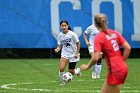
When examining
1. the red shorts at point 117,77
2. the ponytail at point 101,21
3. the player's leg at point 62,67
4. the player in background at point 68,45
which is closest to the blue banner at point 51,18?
the player in background at point 68,45

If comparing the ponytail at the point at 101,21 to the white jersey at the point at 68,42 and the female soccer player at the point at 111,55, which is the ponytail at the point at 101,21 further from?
the white jersey at the point at 68,42

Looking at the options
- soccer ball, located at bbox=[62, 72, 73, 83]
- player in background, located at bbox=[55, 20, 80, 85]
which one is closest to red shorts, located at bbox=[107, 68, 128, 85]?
soccer ball, located at bbox=[62, 72, 73, 83]

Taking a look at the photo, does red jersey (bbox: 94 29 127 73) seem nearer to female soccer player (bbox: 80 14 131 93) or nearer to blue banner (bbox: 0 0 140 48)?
female soccer player (bbox: 80 14 131 93)

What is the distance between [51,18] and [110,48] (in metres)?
22.0

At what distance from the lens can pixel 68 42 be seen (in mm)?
16266

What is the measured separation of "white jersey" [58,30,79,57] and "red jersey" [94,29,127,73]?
290 inches

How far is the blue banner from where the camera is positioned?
99.7ft

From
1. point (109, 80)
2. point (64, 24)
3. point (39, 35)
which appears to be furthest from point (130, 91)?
point (39, 35)

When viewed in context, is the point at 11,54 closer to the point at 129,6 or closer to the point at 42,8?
the point at 42,8

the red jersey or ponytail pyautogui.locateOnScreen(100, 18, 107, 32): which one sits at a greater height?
ponytail pyautogui.locateOnScreen(100, 18, 107, 32)

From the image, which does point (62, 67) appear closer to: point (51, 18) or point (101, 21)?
point (101, 21)

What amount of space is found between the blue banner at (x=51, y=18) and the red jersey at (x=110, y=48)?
2165cm

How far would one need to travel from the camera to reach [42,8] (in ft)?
101

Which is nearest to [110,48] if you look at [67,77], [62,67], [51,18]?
[67,77]
